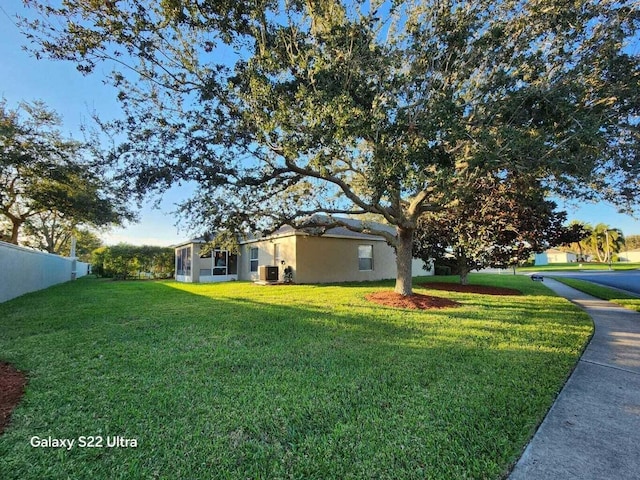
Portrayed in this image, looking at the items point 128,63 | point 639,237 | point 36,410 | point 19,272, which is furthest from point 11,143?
point 639,237

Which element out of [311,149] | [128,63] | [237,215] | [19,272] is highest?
[128,63]

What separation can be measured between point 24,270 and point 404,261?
15.3m

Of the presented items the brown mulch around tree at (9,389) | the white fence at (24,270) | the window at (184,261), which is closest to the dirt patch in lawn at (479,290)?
the brown mulch around tree at (9,389)

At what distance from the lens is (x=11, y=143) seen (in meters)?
13.7

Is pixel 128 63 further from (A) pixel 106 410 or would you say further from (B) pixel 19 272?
(B) pixel 19 272

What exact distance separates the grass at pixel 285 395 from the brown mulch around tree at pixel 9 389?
0.09 m

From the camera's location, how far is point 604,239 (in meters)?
57.8

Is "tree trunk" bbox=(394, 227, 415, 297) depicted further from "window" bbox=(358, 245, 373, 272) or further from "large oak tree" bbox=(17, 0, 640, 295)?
"window" bbox=(358, 245, 373, 272)

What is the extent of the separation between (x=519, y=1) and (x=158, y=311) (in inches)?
433

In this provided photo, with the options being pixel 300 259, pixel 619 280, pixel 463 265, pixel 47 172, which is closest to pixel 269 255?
pixel 300 259

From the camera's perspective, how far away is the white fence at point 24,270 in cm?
1112

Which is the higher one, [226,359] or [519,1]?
[519,1]

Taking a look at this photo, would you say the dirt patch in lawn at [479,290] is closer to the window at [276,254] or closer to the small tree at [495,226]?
the small tree at [495,226]

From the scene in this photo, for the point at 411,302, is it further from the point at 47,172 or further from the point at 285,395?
the point at 47,172
